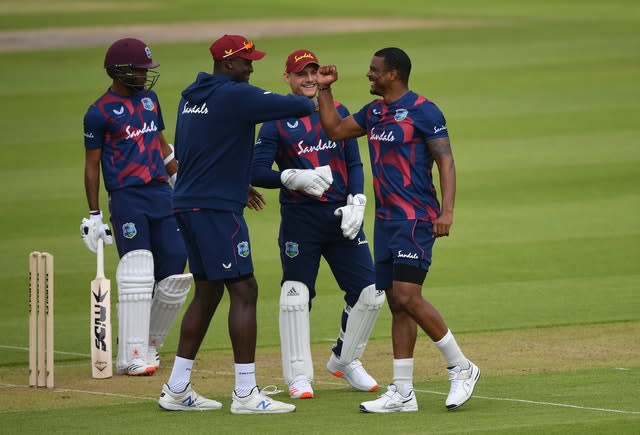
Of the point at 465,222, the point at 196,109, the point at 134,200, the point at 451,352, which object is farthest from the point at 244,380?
the point at 465,222

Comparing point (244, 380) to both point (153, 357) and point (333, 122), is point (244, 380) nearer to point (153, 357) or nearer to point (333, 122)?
point (333, 122)

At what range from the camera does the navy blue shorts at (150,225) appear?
944 cm

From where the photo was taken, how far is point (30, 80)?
23156 millimetres

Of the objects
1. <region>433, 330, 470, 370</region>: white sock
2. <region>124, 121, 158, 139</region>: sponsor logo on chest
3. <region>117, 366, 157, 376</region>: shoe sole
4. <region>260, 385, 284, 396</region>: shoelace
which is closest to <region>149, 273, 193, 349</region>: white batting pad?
<region>117, 366, 157, 376</region>: shoe sole

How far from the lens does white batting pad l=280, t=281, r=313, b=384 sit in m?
8.43

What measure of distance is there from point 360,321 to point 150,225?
1.71 meters

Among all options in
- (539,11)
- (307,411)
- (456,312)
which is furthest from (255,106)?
(539,11)

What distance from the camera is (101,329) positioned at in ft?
29.9

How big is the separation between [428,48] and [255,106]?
17.9 m

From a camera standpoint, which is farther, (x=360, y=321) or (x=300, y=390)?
(x=360, y=321)

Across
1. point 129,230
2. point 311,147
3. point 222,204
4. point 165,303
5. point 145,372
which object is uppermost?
point 311,147

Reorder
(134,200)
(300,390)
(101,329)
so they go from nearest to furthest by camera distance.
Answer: (300,390)
(101,329)
(134,200)

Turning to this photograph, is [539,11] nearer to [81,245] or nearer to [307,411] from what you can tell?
[81,245]

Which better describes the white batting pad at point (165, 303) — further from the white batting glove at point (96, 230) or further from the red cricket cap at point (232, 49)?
the red cricket cap at point (232, 49)
